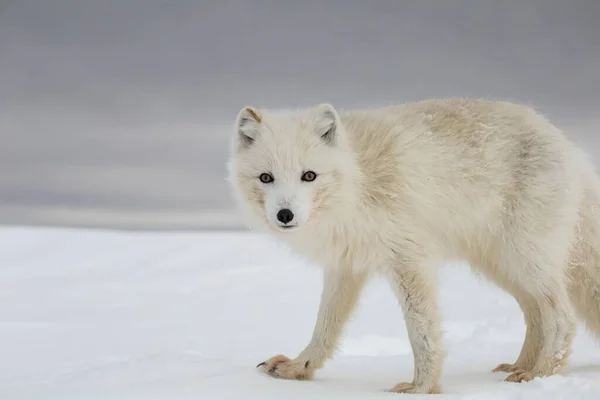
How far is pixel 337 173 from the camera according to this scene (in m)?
4.18

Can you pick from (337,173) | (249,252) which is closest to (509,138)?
(337,173)

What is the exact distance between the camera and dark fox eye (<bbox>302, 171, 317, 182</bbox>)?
4.04 m

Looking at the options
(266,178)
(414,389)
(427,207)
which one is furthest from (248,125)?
(414,389)

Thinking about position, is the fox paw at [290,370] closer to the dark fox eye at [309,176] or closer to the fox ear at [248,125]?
the dark fox eye at [309,176]

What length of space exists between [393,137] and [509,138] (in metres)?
0.94

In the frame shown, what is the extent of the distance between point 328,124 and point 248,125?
1.76ft

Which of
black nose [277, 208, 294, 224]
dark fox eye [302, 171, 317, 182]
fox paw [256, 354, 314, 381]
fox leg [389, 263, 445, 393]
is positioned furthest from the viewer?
fox paw [256, 354, 314, 381]

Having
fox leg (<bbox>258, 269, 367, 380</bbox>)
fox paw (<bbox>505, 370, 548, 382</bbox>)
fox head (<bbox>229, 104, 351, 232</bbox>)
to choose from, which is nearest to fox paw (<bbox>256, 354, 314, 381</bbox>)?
fox leg (<bbox>258, 269, 367, 380</bbox>)

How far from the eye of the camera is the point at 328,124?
429cm

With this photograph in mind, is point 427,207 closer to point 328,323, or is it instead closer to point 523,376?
point 328,323

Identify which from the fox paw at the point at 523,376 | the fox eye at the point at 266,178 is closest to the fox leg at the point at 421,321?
the fox paw at the point at 523,376

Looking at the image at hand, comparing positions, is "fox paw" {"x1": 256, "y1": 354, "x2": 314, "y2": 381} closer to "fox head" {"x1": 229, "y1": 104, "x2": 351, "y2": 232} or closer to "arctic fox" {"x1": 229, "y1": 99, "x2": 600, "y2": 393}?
"arctic fox" {"x1": 229, "y1": 99, "x2": 600, "y2": 393}

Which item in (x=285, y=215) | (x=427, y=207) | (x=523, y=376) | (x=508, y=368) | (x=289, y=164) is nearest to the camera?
(x=285, y=215)

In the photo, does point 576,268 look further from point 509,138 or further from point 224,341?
point 224,341
